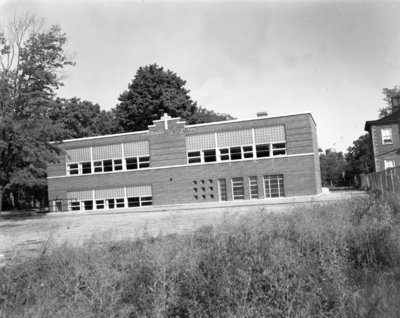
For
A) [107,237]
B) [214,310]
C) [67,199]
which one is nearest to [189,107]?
[67,199]

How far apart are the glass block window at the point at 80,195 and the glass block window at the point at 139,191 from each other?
15.2ft

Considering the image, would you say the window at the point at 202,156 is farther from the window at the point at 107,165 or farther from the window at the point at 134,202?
the window at the point at 107,165

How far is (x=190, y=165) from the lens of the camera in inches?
1566

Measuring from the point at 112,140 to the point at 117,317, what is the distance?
39711mm

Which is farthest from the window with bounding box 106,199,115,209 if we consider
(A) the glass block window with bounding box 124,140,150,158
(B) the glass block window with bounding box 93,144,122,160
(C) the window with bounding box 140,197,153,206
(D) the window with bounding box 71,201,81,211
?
(A) the glass block window with bounding box 124,140,150,158

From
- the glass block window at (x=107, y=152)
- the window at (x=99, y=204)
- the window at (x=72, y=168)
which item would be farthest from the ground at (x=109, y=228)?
the window at (x=72, y=168)

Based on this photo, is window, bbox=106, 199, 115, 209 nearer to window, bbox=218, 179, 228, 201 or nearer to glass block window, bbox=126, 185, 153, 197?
glass block window, bbox=126, 185, 153, 197

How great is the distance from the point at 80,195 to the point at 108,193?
11.5ft

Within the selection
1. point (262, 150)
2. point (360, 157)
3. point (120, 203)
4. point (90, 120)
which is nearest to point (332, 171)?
point (360, 157)

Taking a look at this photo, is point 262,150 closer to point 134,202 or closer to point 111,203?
point 134,202

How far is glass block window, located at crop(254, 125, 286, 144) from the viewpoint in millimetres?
37469

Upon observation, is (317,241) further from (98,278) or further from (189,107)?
(189,107)

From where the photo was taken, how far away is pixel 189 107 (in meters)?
58.8

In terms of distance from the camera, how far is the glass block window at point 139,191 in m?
41.2
